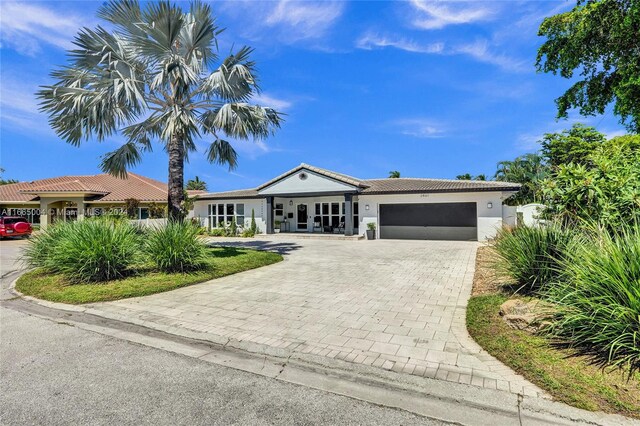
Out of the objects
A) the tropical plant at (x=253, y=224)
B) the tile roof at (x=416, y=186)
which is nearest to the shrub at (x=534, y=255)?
the tile roof at (x=416, y=186)

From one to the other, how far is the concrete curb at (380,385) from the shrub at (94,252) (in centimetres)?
416

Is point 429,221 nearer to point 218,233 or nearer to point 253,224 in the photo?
point 253,224

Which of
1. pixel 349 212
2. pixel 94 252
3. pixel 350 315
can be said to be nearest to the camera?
pixel 350 315

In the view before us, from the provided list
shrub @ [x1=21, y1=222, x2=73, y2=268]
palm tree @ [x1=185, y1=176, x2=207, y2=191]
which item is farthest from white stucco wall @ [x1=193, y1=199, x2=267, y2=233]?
palm tree @ [x1=185, y1=176, x2=207, y2=191]

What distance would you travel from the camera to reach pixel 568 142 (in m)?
30.3

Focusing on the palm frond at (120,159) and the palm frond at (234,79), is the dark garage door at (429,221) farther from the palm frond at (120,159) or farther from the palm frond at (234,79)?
the palm frond at (120,159)

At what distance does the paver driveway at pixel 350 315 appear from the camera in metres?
3.79

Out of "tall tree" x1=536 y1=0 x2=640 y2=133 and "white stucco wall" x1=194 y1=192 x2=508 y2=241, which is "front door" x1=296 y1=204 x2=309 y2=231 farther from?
"tall tree" x1=536 y1=0 x2=640 y2=133

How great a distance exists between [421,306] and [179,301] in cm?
490

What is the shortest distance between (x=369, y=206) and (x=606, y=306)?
57.7 ft

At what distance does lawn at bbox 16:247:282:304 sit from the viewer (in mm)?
6969

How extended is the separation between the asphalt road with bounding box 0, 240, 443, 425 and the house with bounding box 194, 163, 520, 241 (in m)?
16.8

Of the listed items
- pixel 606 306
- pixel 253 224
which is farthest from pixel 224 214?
pixel 606 306

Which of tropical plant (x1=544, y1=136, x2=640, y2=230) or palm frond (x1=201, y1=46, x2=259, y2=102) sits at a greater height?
palm frond (x1=201, y1=46, x2=259, y2=102)
